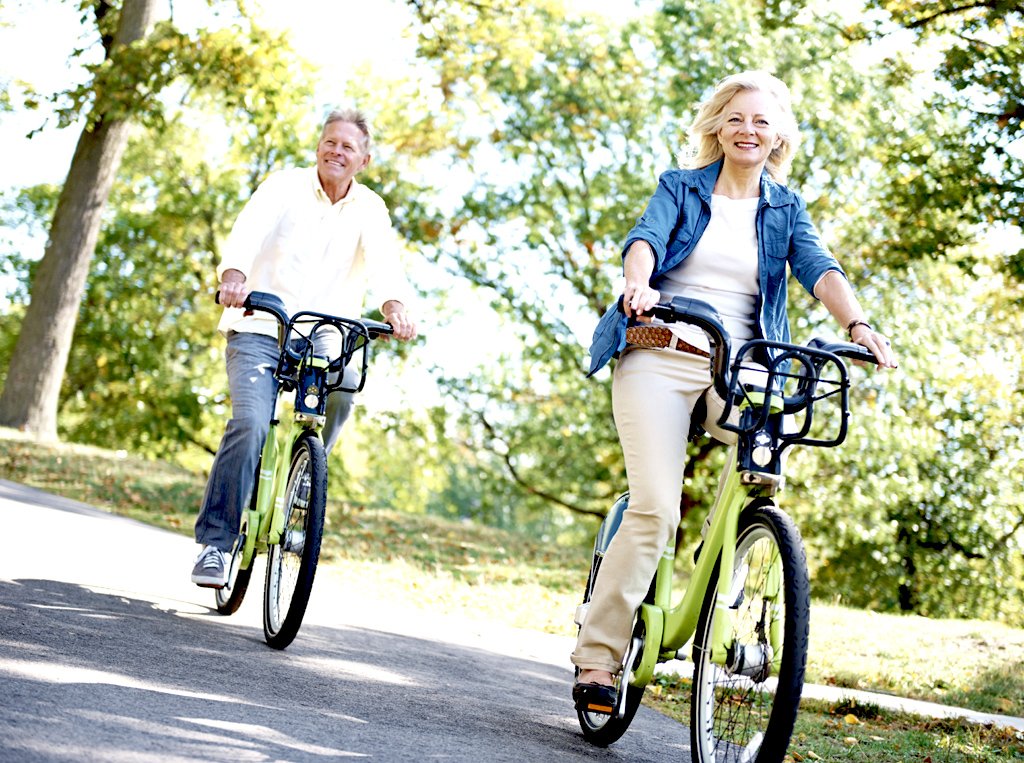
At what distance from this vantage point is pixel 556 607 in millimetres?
9445

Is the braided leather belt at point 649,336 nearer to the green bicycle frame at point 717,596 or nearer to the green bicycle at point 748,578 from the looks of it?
the green bicycle at point 748,578

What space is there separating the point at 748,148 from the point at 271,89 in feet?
36.6

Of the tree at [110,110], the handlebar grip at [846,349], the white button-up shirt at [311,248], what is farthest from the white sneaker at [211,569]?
the tree at [110,110]

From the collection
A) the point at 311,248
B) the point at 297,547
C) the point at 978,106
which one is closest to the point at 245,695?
the point at 297,547

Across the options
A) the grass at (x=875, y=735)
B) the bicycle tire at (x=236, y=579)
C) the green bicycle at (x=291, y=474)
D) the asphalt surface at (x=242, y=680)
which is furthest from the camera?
the bicycle tire at (x=236, y=579)

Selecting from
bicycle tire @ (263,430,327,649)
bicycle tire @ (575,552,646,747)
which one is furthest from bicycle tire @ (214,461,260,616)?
bicycle tire @ (575,552,646,747)

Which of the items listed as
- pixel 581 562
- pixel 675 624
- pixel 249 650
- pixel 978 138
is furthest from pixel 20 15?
pixel 675 624

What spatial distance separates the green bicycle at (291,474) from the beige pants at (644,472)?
139cm

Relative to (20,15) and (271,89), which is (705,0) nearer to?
(271,89)

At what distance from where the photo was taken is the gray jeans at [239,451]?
5.72m

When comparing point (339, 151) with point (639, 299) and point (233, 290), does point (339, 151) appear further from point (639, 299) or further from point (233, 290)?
point (639, 299)

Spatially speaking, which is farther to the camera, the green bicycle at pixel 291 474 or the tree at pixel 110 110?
the tree at pixel 110 110

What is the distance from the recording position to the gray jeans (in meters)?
5.72

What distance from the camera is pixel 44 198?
30.6 meters
